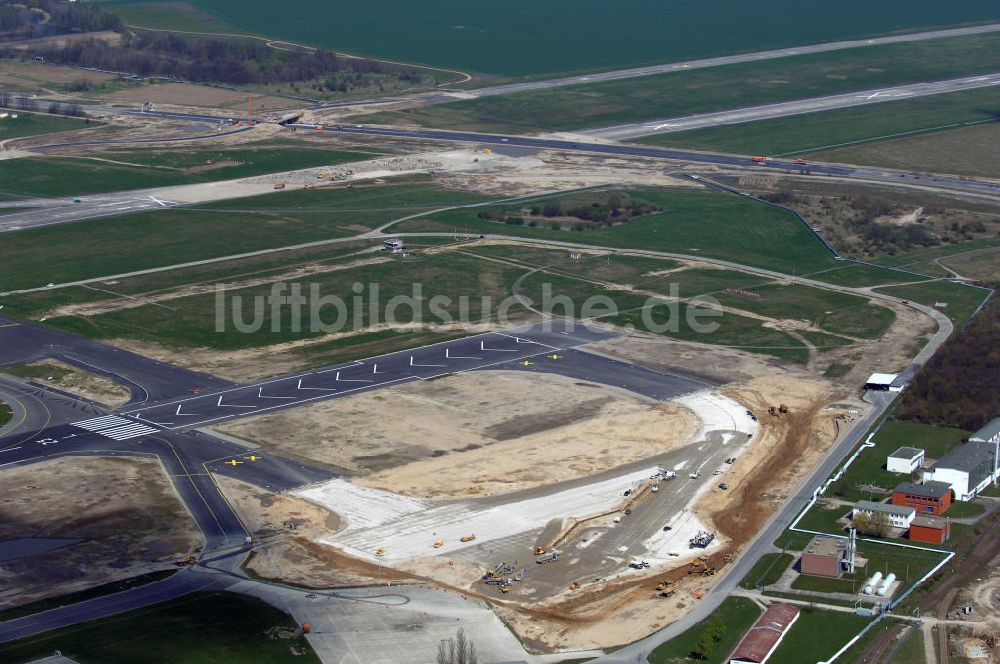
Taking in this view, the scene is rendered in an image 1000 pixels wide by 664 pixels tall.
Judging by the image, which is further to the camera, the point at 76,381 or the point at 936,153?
the point at 936,153

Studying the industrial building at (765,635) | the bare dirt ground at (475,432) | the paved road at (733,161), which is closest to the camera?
the industrial building at (765,635)

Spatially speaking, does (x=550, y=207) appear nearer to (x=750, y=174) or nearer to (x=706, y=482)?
(x=750, y=174)

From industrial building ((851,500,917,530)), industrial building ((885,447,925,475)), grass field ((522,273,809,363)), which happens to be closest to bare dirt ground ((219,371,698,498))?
industrial building ((885,447,925,475))

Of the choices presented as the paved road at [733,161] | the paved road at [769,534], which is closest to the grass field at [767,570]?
the paved road at [769,534]

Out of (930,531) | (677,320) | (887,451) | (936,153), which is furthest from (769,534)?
(936,153)

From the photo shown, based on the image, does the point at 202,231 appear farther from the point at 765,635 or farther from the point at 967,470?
the point at 765,635

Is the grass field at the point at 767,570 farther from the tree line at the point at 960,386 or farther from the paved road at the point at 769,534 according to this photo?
the tree line at the point at 960,386
